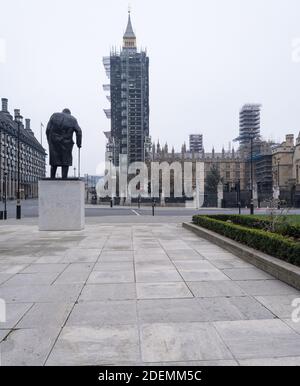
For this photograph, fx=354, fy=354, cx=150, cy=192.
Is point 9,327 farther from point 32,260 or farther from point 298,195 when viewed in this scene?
point 298,195

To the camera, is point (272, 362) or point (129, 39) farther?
point (129, 39)

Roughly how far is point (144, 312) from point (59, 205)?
12874 millimetres

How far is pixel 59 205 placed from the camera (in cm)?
1722

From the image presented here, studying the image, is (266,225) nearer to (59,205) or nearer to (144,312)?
(144,312)

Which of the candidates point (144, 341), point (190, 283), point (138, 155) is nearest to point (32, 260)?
point (190, 283)

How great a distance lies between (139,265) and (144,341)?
4.35 m

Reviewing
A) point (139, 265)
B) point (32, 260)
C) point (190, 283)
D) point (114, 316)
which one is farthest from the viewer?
point (32, 260)

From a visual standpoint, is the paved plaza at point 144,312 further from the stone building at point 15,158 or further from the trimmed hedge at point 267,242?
the stone building at point 15,158

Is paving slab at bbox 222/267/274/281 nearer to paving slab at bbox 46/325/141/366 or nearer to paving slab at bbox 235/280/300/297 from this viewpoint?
paving slab at bbox 235/280/300/297

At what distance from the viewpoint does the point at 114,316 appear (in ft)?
16.4

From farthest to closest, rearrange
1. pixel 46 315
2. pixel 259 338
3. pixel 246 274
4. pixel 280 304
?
pixel 246 274, pixel 280 304, pixel 46 315, pixel 259 338

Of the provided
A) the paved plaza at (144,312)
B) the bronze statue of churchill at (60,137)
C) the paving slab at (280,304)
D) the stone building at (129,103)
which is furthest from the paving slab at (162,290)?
the stone building at (129,103)

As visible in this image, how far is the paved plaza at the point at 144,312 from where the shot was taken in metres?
3.82

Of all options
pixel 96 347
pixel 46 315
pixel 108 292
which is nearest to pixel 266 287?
pixel 108 292
